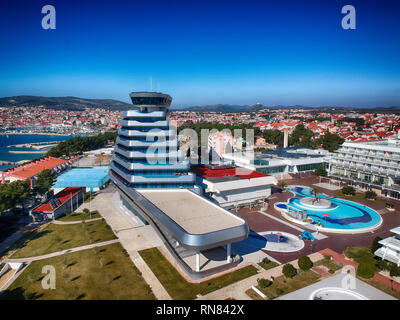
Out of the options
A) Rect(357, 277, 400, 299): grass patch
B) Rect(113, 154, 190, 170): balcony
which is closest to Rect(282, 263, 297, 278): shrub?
Rect(357, 277, 400, 299): grass patch

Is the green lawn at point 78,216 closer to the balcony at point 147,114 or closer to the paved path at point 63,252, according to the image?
the paved path at point 63,252

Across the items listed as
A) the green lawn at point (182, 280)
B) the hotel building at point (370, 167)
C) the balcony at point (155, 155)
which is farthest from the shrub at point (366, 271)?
the hotel building at point (370, 167)

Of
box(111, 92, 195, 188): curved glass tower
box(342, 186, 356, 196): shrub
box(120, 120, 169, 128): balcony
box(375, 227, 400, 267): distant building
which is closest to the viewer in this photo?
box(375, 227, 400, 267): distant building

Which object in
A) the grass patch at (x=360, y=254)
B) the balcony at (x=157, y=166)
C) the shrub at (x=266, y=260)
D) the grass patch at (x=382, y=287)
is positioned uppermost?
the balcony at (x=157, y=166)

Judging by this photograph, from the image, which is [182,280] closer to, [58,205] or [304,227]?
[304,227]

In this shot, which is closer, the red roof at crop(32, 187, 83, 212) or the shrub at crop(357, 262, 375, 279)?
the shrub at crop(357, 262, 375, 279)

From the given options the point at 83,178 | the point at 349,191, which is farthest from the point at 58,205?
the point at 349,191

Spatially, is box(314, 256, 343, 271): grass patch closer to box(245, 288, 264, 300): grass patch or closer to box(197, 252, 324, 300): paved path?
box(197, 252, 324, 300): paved path
